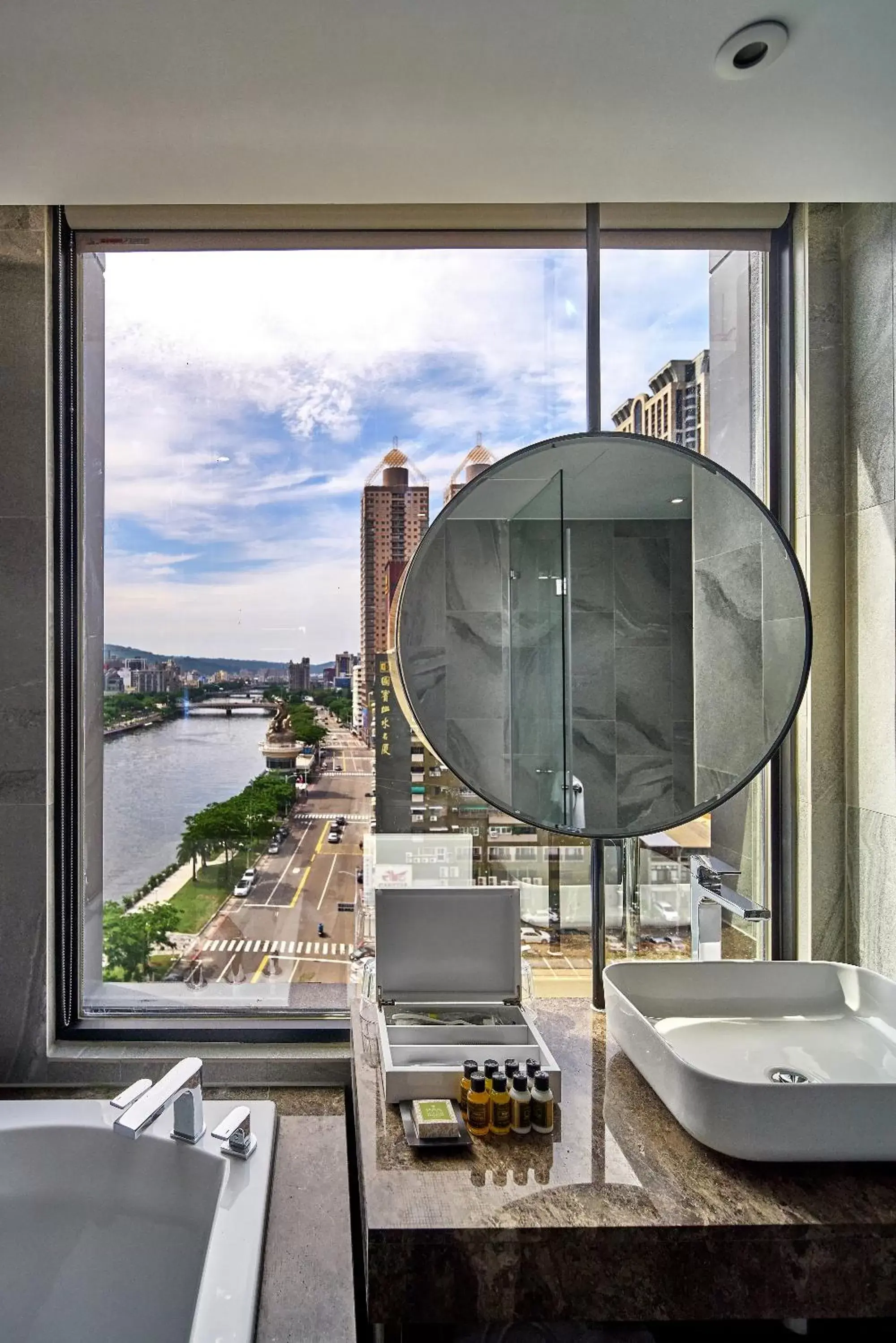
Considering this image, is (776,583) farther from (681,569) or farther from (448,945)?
(448,945)

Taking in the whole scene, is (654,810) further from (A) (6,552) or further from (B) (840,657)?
(A) (6,552)

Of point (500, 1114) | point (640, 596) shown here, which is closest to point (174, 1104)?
point (500, 1114)

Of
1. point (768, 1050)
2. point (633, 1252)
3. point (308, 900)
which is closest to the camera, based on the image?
point (633, 1252)

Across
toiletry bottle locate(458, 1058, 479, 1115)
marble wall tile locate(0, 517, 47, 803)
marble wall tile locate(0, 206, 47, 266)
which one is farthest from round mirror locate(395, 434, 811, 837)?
marble wall tile locate(0, 206, 47, 266)

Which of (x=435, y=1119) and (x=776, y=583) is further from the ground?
(x=776, y=583)

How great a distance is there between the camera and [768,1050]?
4.80 ft

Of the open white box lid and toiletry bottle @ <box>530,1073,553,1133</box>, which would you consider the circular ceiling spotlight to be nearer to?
the open white box lid

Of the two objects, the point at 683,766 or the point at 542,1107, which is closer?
the point at 542,1107

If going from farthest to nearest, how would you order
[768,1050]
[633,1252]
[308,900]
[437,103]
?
[308,900] → [768,1050] → [437,103] → [633,1252]

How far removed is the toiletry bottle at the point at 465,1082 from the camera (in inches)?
Answer: 51.9

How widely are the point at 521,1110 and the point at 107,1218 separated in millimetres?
872

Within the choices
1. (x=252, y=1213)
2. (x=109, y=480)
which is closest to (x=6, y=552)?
(x=109, y=480)

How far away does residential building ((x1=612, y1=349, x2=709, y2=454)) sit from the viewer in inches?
73.6

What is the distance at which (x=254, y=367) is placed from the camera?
1889mm
